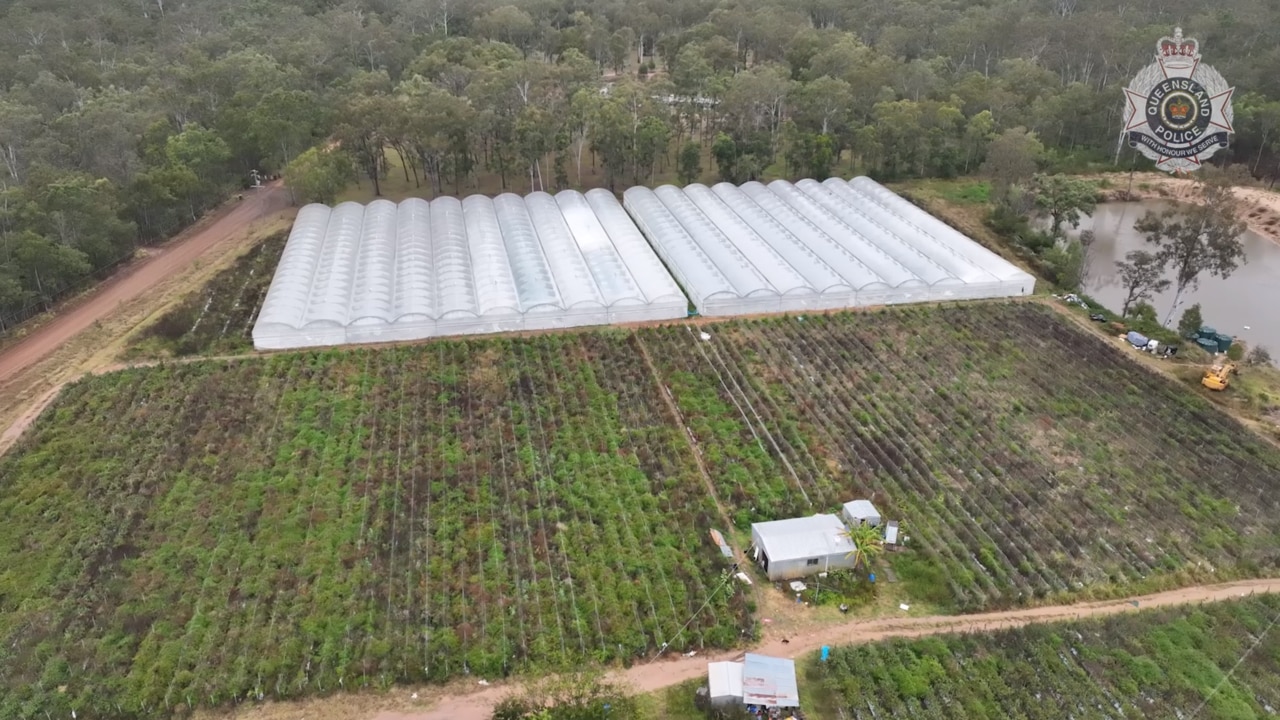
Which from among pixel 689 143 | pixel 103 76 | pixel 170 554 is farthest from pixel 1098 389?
pixel 103 76

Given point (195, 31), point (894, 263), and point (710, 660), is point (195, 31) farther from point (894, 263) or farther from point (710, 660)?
point (710, 660)

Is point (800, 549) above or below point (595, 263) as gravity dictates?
below

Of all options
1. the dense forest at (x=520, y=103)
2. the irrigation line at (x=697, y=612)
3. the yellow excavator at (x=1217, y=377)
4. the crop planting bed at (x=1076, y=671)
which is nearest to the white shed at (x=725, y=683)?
the irrigation line at (x=697, y=612)

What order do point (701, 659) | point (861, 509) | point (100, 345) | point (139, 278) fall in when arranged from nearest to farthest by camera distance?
point (701, 659)
point (861, 509)
point (100, 345)
point (139, 278)

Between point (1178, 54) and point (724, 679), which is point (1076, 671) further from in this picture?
point (1178, 54)

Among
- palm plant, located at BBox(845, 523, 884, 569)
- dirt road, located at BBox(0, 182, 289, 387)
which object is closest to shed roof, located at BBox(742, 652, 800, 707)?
palm plant, located at BBox(845, 523, 884, 569)

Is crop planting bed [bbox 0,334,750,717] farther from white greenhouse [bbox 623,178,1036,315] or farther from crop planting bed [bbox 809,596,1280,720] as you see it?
white greenhouse [bbox 623,178,1036,315]

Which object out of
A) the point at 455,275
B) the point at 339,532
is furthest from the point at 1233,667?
the point at 455,275
